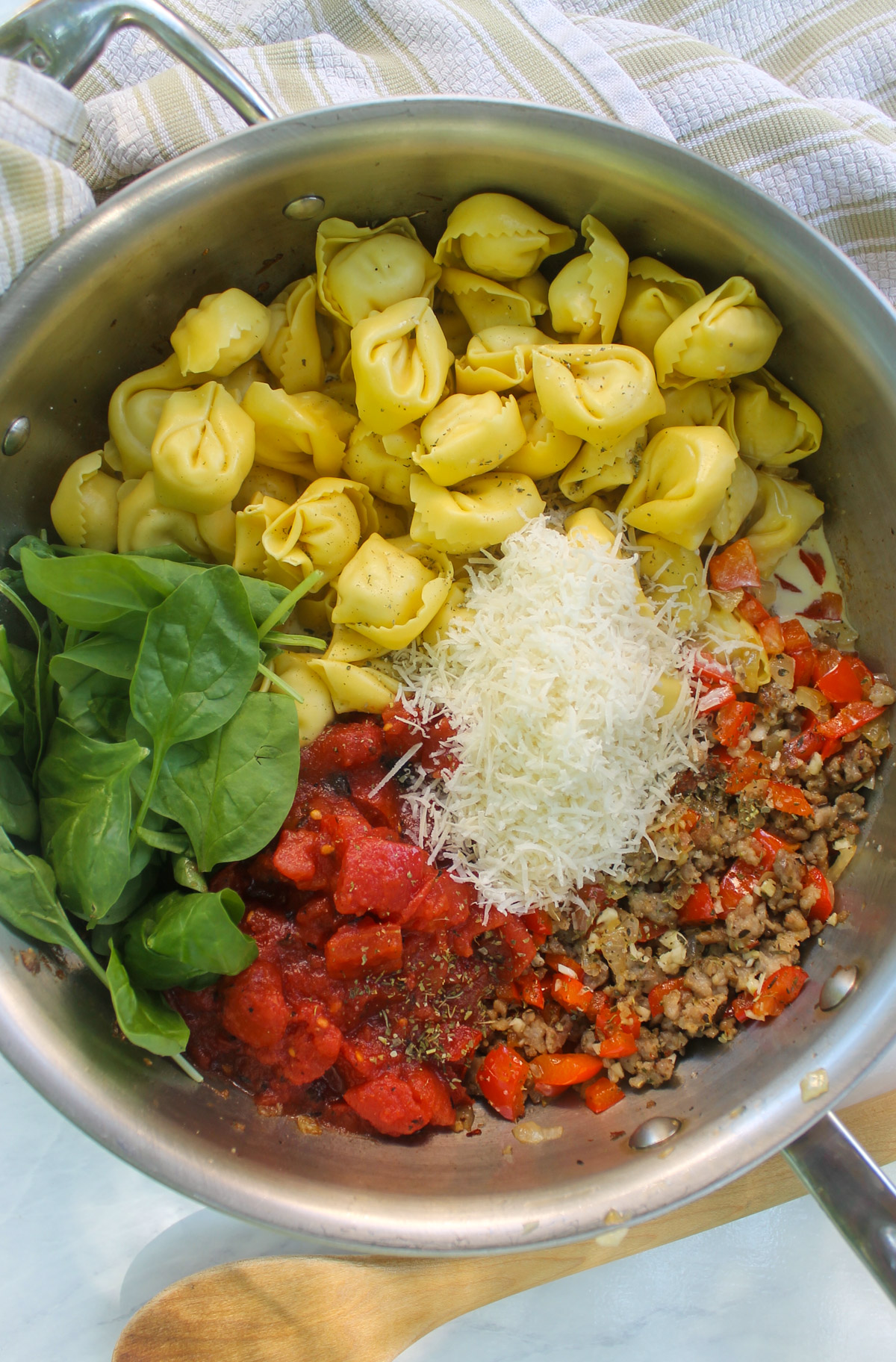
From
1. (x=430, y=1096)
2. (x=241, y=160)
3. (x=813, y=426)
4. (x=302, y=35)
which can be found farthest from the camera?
(x=302, y=35)

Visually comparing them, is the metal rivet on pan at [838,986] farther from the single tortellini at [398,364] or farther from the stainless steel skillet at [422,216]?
the single tortellini at [398,364]

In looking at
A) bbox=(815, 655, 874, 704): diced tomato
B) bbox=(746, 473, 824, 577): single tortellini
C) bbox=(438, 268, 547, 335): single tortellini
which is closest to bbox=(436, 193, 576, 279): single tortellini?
bbox=(438, 268, 547, 335): single tortellini

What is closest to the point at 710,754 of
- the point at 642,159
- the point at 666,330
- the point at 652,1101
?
the point at 652,1101

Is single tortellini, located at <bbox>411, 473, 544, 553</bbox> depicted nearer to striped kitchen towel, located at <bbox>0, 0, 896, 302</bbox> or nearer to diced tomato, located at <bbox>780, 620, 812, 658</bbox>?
diced tomato, located at <bbox>780, 620, 812, 658</bbox>

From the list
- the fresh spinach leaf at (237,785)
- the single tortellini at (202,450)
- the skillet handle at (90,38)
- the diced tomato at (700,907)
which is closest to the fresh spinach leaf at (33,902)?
the fresh spinach leaf at (237,785)

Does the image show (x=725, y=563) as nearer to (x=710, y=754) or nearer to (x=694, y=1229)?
(x=710, y=754)

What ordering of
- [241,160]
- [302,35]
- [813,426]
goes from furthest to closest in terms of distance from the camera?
1. [302,35]
2. [813,426]
3. [241,160]
